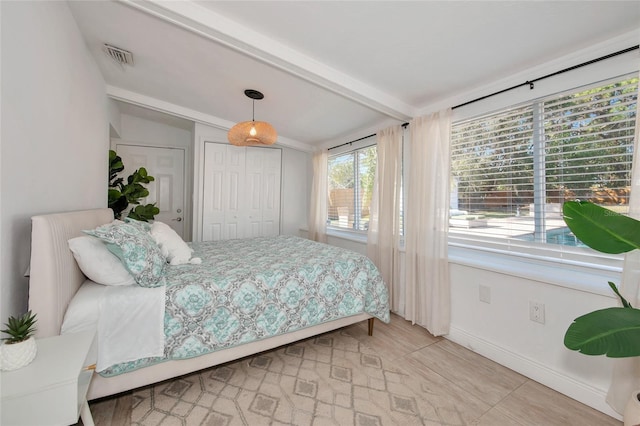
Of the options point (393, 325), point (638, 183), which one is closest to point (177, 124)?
point (393, 325)

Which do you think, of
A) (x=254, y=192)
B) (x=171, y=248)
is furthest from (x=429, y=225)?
(x=254, y=192)

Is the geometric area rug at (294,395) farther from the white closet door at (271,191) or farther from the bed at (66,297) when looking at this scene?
the white closet door at (271,191)

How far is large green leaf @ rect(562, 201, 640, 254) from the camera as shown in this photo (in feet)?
3.30

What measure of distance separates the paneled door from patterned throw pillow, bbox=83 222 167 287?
10.1 feet

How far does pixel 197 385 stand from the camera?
175 cm

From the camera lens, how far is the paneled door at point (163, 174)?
420 cm

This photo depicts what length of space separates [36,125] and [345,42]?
194 cm

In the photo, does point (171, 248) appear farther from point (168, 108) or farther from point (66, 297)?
point (168, 108)

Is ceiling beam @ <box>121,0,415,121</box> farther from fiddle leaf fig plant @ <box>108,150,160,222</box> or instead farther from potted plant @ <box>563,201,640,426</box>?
fiddle leaf fig plant @ <box>108,150,160,222</box>

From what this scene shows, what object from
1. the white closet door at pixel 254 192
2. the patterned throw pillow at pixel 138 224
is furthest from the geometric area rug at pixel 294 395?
the white closet door at pixel 254 192

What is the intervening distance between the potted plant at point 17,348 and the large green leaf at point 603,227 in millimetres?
2208

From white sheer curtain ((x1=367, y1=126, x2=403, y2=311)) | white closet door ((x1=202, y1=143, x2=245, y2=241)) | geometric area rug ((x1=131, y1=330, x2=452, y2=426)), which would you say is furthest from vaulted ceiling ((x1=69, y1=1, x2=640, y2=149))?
geometric area rug ((x1=131, y1=330, x2=452, y2=426))

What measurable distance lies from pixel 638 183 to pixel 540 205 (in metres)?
0.61

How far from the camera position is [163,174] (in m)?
4.40
